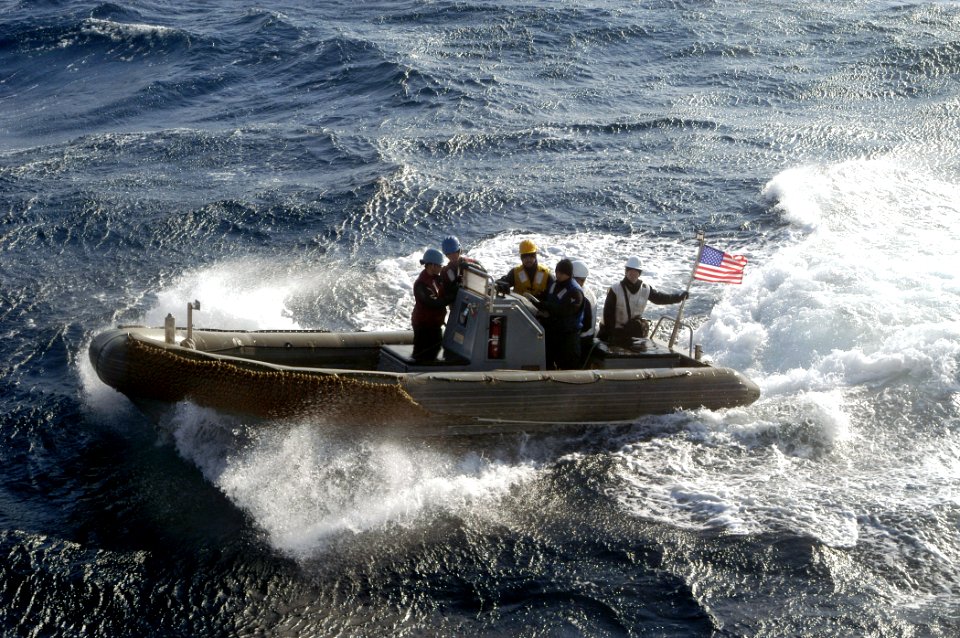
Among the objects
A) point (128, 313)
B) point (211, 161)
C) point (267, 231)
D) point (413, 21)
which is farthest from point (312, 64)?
point (128, 313)

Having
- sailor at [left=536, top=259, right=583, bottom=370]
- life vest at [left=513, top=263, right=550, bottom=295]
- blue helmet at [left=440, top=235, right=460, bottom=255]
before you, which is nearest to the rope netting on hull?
blue helmet at [left=440, top=235, right=460, bottom=255]

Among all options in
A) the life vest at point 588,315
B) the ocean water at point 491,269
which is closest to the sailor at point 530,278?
the life vest at point 588,315

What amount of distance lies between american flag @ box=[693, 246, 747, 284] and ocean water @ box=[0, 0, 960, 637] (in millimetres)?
1885

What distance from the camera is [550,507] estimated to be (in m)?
11.8

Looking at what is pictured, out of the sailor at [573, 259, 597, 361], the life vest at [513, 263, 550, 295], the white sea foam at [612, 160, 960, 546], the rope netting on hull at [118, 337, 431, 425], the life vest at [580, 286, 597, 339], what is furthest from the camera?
the life vest at [513, 263, 550, 295]

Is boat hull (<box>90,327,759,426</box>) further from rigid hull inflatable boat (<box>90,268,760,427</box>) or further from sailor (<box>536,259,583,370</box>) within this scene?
sailor (<box>536,259,583,370</box>)

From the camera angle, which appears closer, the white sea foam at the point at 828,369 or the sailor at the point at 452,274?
the white sea foam at the point at 828,369

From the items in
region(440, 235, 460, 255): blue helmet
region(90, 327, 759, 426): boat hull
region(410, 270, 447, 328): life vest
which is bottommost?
region(90, 327, 759, 426): boat hull

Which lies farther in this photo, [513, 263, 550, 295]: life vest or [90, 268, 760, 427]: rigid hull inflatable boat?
[513, 263, 550, 295]: life vest

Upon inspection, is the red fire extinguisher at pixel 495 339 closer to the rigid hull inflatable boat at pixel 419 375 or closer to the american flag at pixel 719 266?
the rigid hull inflatable boat at pixel 419 375

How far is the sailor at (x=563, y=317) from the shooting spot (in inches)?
523

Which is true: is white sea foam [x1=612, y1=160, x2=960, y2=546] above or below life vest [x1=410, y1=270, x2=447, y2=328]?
below

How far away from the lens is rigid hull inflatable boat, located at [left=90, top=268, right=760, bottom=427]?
38.5 feet

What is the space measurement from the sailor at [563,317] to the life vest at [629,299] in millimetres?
845
